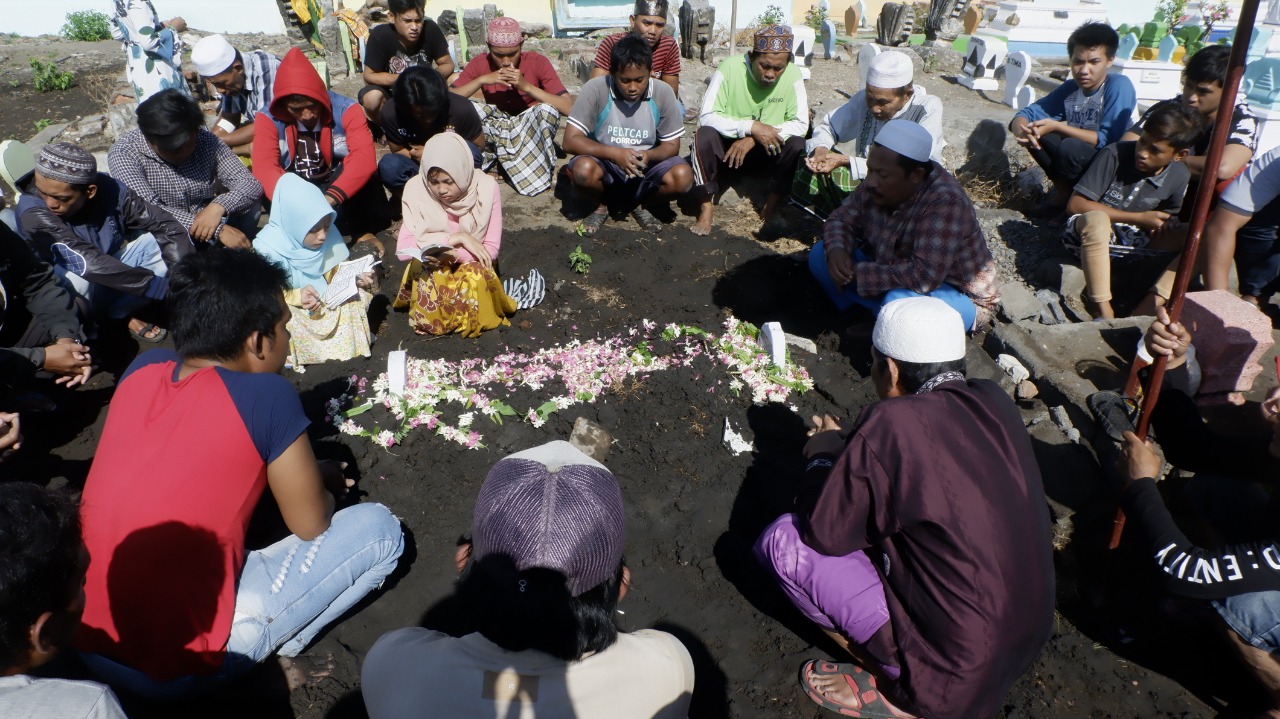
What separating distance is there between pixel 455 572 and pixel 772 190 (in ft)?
15.3

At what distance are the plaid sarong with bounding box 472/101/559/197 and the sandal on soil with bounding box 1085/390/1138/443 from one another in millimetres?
4788

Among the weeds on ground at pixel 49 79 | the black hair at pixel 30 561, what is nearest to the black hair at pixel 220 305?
the black hair at pixel 30 561

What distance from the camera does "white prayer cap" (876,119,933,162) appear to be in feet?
13.1

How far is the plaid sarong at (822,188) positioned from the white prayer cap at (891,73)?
697 millimetres

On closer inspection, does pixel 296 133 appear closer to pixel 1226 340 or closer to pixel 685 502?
pixel 685 502

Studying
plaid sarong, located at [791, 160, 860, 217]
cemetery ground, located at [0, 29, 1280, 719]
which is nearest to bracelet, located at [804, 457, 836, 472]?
cemetery ground, located at [0, 29, 1280, 719]

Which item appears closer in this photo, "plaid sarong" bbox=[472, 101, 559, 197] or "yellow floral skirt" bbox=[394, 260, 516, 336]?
"yellow floral skirt" bbox=[394, 260, 516, 336]

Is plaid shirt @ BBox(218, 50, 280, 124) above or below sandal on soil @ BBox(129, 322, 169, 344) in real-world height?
above

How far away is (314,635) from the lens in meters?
2.68

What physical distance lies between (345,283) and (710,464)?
250 centimetres

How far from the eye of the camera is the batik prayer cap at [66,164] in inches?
157

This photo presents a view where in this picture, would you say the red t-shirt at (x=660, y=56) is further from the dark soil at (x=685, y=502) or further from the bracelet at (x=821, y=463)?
the bracelet at (x=821, y=463)

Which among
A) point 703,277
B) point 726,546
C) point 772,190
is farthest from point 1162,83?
point 726,546

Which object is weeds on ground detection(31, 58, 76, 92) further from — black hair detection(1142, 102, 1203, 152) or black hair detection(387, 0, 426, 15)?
black hair detection(1142, 102, 1203, 152)
